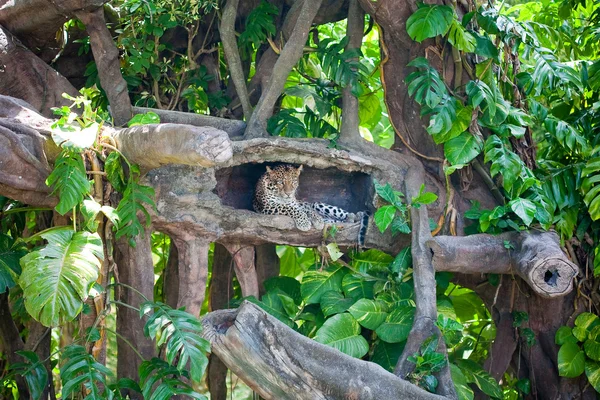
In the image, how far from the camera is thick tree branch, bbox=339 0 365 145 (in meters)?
6.28

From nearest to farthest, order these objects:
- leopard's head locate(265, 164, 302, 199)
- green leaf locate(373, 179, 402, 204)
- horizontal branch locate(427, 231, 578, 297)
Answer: horizontal branch locate(427, 231, 578, 297) → green leaf locate(373, 179, 402, 204) → leopard's head locate(265, 164, 302, 199)

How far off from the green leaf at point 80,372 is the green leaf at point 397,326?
78.2 inches

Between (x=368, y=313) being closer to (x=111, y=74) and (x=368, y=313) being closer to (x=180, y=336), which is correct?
(x=180, y=336)

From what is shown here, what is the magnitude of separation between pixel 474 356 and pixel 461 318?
436 mm

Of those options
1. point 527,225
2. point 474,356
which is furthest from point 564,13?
point 474,356

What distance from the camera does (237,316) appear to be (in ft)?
14.5

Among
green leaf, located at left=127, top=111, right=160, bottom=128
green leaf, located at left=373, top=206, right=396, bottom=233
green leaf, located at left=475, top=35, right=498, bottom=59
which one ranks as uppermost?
green leaf, located at left=475, top=35, right=498, bottom=59

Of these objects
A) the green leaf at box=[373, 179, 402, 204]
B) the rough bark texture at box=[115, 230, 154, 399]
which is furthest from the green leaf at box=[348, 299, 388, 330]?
the rough bark texture at box=[115, 230, 154, 399]

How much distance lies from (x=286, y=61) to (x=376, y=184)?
128 cm

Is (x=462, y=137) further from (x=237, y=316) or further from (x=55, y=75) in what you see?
(x=55, y=75)

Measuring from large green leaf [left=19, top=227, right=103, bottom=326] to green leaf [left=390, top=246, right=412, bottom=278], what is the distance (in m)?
2.32

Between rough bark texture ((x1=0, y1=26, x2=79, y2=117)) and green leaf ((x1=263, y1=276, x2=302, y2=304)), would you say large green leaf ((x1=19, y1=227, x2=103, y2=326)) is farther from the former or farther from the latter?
green leaf ((x1=263, y1=276, x2=302, y2=304))

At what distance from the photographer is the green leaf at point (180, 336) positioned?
4.43 m

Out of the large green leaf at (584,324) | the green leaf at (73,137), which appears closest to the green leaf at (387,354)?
the large green leaf at (584,324)
